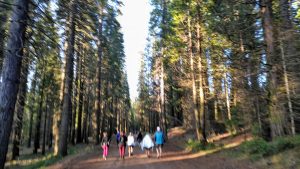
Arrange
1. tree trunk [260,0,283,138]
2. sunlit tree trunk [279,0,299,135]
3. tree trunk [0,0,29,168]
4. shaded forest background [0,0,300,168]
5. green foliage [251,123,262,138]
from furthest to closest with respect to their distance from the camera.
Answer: green foliage [251,123,262,138] < tree trunk [260,0,283,138] < sunlit tree trunk [279,0,299,135] < shaded forest background [0,0,300,168] < tree trunk [0,0,29,168]

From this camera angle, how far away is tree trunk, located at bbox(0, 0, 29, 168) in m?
8.61

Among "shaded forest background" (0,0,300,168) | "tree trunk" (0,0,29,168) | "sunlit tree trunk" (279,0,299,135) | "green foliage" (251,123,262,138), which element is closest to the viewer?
"tree trunk" (0,0,29,168)

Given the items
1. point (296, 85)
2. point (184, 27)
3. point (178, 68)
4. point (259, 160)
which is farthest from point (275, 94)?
point (178, 68)

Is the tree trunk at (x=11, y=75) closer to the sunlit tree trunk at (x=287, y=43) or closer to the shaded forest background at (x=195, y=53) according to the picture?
the shaded forest background at (x=195, y=53)

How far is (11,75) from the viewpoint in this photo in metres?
8.79

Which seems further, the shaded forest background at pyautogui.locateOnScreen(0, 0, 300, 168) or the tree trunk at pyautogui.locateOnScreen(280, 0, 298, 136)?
the tree trunk at pyautogui.locateOnScreen(280, 0, 298, 136)

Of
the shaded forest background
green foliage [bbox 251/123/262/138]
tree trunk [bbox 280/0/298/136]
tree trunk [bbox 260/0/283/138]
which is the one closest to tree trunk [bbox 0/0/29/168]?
the shaded forest background

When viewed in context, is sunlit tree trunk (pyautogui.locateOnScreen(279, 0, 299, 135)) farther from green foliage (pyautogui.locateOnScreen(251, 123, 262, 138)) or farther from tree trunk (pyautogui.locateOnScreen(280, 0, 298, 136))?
green foliage (pyautogui.locateOnScreen(251, 123, 262, 138))

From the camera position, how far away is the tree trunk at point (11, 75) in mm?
8609

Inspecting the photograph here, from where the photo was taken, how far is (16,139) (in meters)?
25.2

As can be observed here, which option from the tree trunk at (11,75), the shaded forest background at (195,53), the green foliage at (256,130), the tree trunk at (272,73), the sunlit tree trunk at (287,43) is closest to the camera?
the tree trunk at (11,75)

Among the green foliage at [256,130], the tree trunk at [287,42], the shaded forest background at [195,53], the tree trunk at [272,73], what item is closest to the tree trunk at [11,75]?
the shaded forest background at [195,53]

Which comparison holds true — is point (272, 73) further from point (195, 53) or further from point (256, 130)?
point (195, 53)

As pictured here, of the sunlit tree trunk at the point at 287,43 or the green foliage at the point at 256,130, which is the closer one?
the sunlit tree trunk at the point at 287,43
